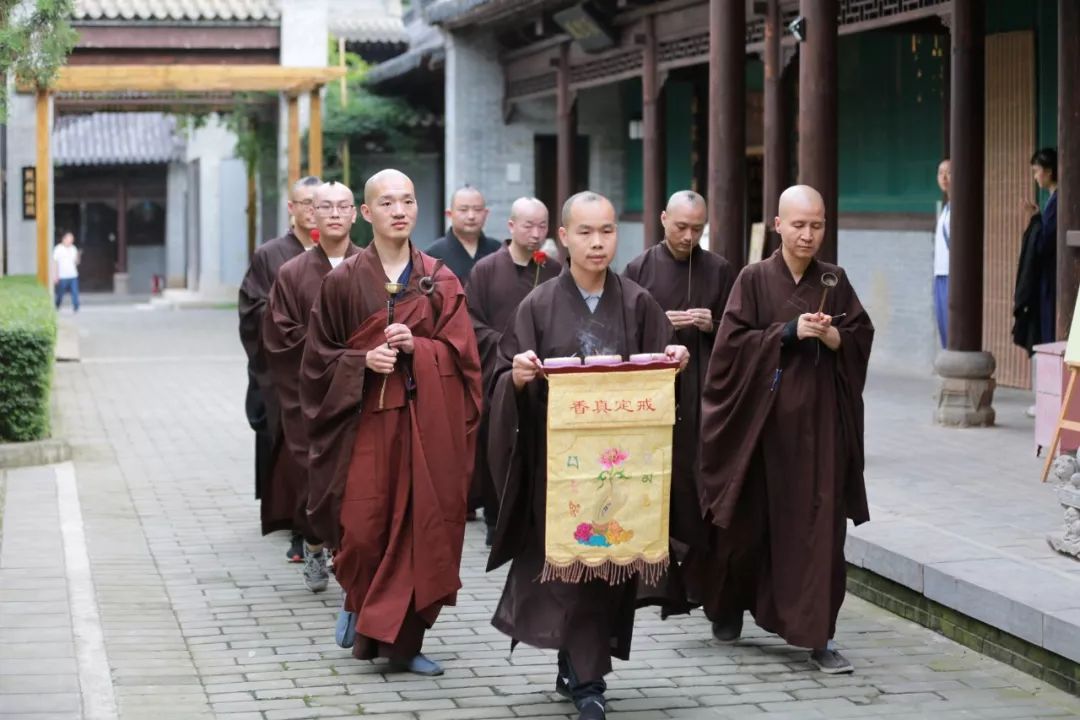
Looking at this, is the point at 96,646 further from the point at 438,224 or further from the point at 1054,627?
the point at 438,224

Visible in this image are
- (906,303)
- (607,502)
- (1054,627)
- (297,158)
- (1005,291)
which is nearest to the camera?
(607,502)

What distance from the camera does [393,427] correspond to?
20.3 feet

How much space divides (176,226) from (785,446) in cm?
3709

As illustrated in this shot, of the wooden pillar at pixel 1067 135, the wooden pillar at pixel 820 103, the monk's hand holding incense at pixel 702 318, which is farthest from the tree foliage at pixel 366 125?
the monk's hand holding incense at pixel 702 318

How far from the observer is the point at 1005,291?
544 inches

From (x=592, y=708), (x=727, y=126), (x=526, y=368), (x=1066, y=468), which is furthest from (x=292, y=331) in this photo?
(x=727, y=126)

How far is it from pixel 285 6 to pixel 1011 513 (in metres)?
18.7

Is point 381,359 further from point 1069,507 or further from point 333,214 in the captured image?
point 1069,507

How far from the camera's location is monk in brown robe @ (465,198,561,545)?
28.6 ft

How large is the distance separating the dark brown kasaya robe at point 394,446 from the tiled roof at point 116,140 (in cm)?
3420

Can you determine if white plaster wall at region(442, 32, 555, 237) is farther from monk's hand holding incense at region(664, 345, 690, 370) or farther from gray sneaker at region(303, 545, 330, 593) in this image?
monk's hand holding incense at region(664, 345, 690, 370)

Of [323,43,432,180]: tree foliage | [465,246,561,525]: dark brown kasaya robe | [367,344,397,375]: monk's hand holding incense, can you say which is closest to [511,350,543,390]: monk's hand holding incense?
[367,344,397,375]: monk's hand holding incense

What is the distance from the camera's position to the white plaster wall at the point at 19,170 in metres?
22.4

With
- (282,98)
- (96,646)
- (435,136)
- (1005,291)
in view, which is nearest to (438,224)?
(435,136)
